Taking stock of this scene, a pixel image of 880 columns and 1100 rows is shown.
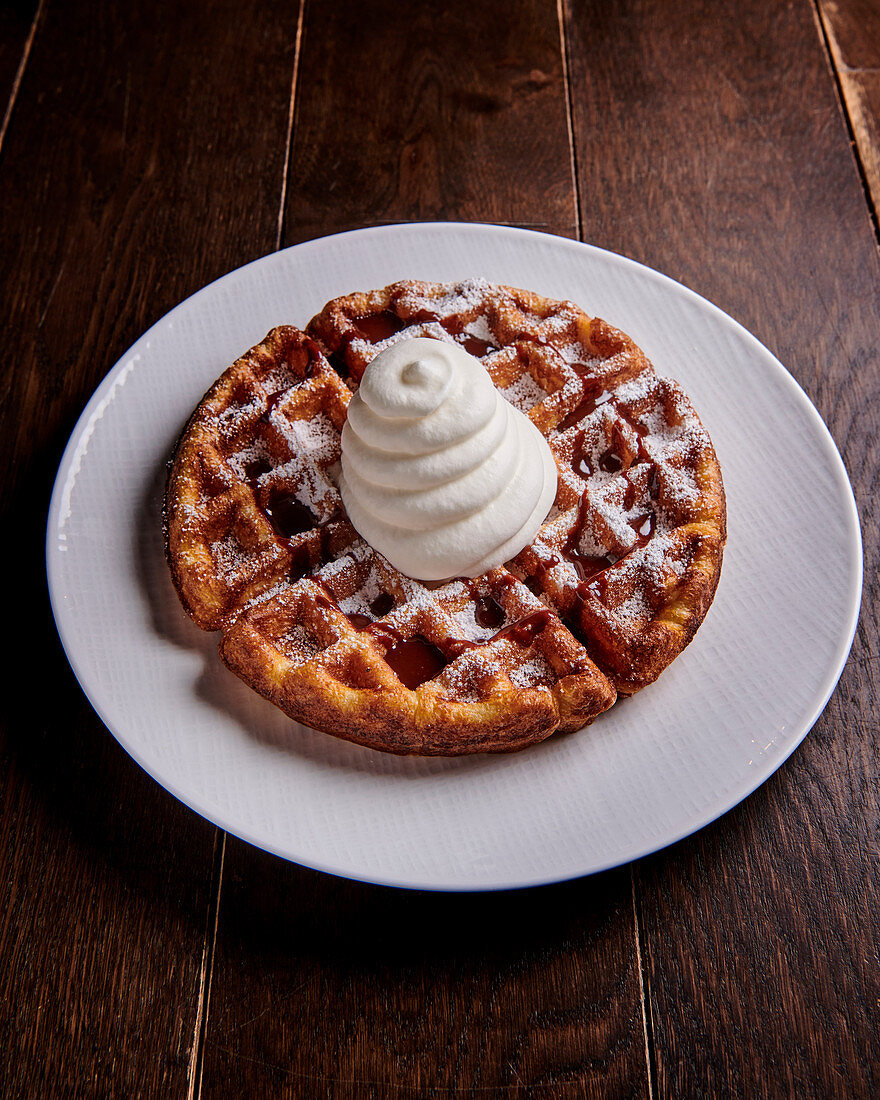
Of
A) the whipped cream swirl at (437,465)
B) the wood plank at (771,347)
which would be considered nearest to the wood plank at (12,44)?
the wood plank at (771,347)

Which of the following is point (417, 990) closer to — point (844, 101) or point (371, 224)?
point (371, 224)

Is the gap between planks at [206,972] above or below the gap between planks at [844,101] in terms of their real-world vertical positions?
below

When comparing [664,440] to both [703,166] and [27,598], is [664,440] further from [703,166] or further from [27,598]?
[27,598]

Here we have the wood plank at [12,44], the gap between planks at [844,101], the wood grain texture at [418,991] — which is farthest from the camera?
the wood plank at [12,44]

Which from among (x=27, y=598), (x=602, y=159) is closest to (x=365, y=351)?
(x=27, y=598)

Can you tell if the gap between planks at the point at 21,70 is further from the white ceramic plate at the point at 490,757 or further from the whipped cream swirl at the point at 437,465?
the whipped cream swirl at the point at 437,465

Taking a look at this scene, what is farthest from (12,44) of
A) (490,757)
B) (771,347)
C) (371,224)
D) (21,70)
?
(490,757)
